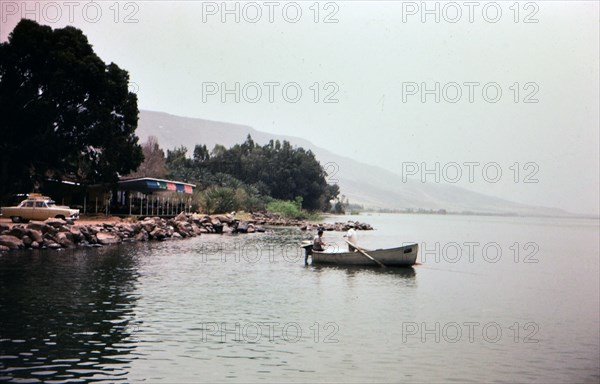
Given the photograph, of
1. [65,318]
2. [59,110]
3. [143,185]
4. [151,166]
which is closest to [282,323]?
[65,318]

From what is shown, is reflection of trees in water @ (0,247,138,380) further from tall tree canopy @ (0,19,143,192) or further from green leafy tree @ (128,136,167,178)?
green leafy tree @ (128,136,167,178)

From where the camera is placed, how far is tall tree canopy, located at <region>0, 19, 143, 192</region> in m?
51.5

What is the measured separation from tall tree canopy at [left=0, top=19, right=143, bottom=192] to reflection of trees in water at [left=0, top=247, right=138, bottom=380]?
75.3ft

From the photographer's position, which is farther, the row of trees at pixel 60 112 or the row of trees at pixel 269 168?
the row of trees at pixel 269 168

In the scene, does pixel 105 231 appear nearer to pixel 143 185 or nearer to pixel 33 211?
pixel 33 211

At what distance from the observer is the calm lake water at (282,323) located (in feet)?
45.2

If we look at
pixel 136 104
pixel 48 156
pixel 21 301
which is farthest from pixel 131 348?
pixel 136 104

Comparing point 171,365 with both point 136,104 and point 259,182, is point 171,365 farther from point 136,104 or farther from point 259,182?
point 259,182

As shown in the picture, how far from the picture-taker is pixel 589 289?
30844 millimetres

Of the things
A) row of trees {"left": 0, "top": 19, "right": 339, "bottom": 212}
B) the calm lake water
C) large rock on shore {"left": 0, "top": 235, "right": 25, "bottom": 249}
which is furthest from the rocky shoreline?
row of trees {"left": 0, "top": 19, "right": 339, "bottom": 212}

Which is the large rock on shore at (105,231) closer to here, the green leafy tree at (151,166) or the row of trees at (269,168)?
the green leafy tree at (151,166)

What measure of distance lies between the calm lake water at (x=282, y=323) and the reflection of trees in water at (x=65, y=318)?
0.05m

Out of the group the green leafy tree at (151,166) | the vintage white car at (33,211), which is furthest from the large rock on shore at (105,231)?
the green leafy tree at (151,166)

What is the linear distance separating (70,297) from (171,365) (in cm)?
949
